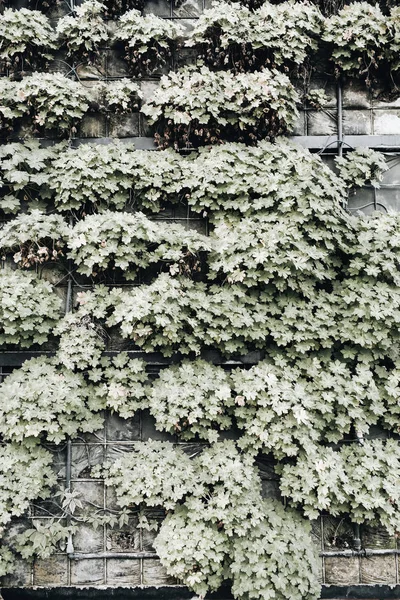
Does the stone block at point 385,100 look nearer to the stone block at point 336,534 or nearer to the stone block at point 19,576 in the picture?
the stone block at point 336,534

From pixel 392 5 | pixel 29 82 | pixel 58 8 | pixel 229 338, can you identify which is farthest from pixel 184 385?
pixel 392 5

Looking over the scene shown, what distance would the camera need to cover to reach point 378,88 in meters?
4.81

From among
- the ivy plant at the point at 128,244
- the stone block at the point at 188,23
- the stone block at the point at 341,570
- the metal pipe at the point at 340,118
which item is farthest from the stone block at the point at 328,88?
the stone block at the point at 341,570

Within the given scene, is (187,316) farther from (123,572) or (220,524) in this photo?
(123,572)

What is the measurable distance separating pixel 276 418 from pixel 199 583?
59.9 inches

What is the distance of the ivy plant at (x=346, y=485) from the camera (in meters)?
4.03

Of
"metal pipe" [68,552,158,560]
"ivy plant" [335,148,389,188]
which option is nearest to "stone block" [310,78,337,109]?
"ivy plant" [335,148,389,188]

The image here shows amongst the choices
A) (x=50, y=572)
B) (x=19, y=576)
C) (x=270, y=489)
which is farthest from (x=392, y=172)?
(x=19, y=576)

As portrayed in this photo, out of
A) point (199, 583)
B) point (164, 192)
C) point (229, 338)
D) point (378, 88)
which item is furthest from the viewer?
point (378, 88)

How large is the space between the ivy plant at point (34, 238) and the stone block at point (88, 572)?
2.78 meters

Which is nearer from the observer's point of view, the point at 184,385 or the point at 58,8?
the point at 184,385

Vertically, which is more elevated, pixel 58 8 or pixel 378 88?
pixel 58 8

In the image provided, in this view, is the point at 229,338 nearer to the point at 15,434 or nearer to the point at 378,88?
the point at 15,434

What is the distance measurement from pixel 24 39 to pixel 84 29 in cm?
59
